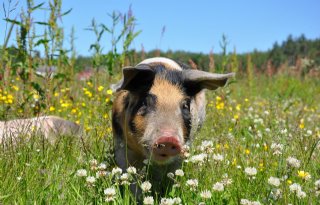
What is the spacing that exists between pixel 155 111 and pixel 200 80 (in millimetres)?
647

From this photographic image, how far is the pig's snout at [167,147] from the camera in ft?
10.9

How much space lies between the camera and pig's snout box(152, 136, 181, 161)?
3.31 meters

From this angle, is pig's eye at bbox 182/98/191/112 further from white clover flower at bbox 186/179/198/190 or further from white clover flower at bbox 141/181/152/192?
white clover flower at bbox 141/181/152/192

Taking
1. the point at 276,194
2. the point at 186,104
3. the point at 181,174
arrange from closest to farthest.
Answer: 1. the point at 276,194
2. the point at 181,174
3. the point at 186,104

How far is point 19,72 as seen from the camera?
260 inches

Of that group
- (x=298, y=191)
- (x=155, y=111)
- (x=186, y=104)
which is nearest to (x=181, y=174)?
(x=155, y=111)

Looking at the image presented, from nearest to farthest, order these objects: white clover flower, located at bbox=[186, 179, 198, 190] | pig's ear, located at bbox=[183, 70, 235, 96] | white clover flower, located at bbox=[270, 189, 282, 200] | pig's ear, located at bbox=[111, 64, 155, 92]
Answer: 1. white clover flower, located at bbox=[270, 189, 282, 200]
2. white clover flower, located at bbox=[186, 179, 198, 190]
3. pig's ear, located at bbox=[111, 64, 155, 92]
4. pig's ear, located at bbox=[183, 70, 235, 96]

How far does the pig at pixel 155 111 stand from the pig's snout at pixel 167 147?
0.7 inches

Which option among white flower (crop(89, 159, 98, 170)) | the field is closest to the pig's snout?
the field

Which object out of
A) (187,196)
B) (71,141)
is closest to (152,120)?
(187,196)

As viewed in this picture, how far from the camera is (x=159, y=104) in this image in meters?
3.88

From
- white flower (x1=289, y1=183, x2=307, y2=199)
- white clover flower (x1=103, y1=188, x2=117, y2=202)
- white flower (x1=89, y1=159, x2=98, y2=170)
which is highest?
white flower (x1=89, y1=159, x2=98, y2=170)

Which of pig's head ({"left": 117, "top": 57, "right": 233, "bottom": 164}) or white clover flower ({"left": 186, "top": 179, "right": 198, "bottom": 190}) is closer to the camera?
white clover flower ({"left": 186, "top": 179, "right": 198, "bottom": 190})

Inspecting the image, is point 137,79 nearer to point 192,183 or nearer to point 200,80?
point 200,80
